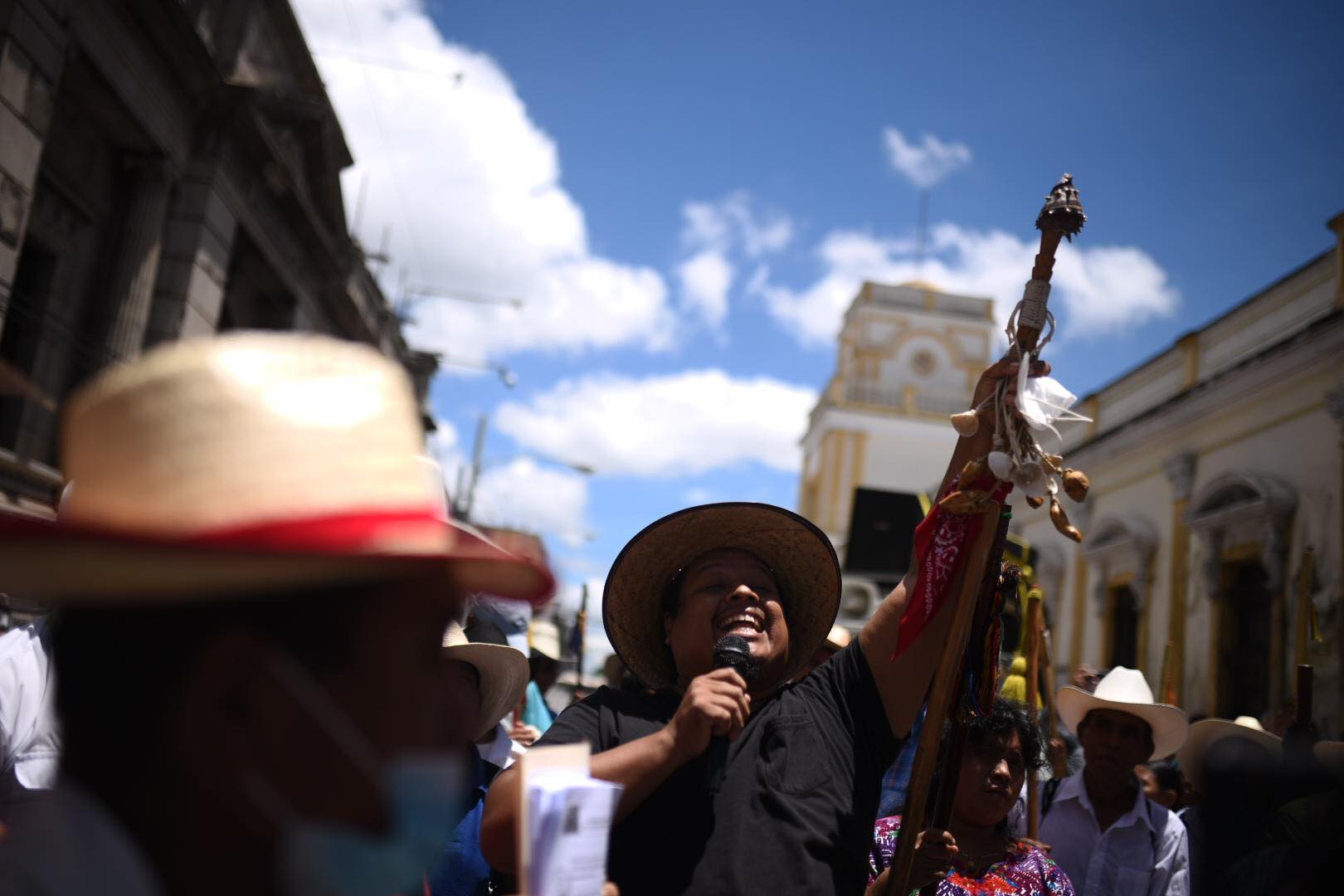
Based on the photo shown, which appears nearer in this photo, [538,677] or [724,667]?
[724,667]

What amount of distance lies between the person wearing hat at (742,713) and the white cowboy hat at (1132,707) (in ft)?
A: 9.06

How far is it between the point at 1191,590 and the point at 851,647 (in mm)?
16022

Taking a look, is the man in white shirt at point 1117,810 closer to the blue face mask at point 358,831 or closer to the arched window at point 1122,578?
the blue face mask at point 358,831

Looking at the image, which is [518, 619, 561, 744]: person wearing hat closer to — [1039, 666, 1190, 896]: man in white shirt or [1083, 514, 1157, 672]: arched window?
[1039, 666, 1190, 896]: man in white shirt

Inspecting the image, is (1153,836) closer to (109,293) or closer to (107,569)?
(107,569)

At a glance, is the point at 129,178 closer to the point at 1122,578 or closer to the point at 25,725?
the point at 25,725

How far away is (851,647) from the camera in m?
2.77

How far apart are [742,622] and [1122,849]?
2.88m

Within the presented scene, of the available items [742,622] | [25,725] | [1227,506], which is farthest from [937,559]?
[1227,506]

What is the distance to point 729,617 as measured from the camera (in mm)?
2748

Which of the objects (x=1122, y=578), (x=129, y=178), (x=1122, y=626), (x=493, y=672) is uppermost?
(x=129, y=178)

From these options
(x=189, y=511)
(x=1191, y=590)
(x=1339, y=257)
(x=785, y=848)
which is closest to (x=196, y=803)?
(x=189, y=511)

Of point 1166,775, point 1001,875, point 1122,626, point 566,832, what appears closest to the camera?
point 566,832

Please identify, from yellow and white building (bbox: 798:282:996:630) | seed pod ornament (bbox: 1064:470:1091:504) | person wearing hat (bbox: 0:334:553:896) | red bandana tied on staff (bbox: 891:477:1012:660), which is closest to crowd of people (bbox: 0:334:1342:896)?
person wearing hat (bbox: 0:334:553:896)
